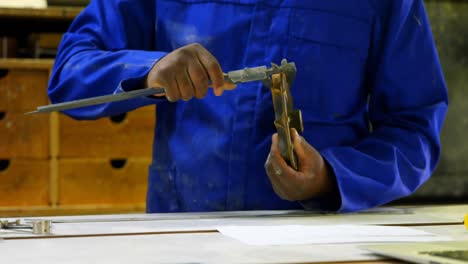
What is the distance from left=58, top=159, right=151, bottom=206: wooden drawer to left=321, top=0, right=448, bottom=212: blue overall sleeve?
1.19 meters

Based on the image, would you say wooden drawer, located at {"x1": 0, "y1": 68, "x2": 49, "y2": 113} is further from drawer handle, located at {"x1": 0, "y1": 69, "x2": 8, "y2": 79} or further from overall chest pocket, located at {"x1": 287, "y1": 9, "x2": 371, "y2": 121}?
overall chest pocket, located at {"x1": 287, "y1": 9, "x2": 371, "y2": 121}

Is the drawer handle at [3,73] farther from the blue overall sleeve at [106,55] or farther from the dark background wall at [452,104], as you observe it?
the dark background wall at [452,104]

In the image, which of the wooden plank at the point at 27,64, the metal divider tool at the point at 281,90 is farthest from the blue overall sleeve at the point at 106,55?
the wooden plank at the point at 27,64

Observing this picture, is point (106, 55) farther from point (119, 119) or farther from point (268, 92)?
point (119, 119)

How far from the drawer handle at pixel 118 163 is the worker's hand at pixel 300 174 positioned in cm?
135

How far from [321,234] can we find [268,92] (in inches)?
18.6

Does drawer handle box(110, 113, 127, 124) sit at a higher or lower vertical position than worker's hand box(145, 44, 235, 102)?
lower

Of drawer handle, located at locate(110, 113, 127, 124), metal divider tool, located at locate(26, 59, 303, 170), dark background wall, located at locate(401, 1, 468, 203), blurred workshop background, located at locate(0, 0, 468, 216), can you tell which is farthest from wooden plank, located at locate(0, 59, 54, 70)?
dark background wall, located at locate(401, 1, 468, 203)

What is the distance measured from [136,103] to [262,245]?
1.96ft

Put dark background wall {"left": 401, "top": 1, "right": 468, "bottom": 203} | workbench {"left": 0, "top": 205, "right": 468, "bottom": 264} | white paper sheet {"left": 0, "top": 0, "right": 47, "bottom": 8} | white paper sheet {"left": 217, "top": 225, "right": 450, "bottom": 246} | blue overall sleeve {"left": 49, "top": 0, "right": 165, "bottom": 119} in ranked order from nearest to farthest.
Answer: workbench {"left": 0, "top": 205, "right": 468, "bottom": 264}
white paper sheet {"left": 217, "top": 225, "right": 450, "bottom": 246}
blue overall sleeve {"left": 49, "top": 0, "right": 165, "bottom": 119}
white paper sheet {"left": 0, "top": 0, "right": 47, "bottom": 8}
dark background wall {"left": 401, "top": 1, "right": 468, "bottom": 203}

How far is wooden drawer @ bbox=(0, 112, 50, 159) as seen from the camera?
2523mm

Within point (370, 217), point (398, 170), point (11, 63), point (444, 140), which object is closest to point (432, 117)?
point (398, 170)

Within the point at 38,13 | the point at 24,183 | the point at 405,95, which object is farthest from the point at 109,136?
the point at 405,95

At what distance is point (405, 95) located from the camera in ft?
5.13
